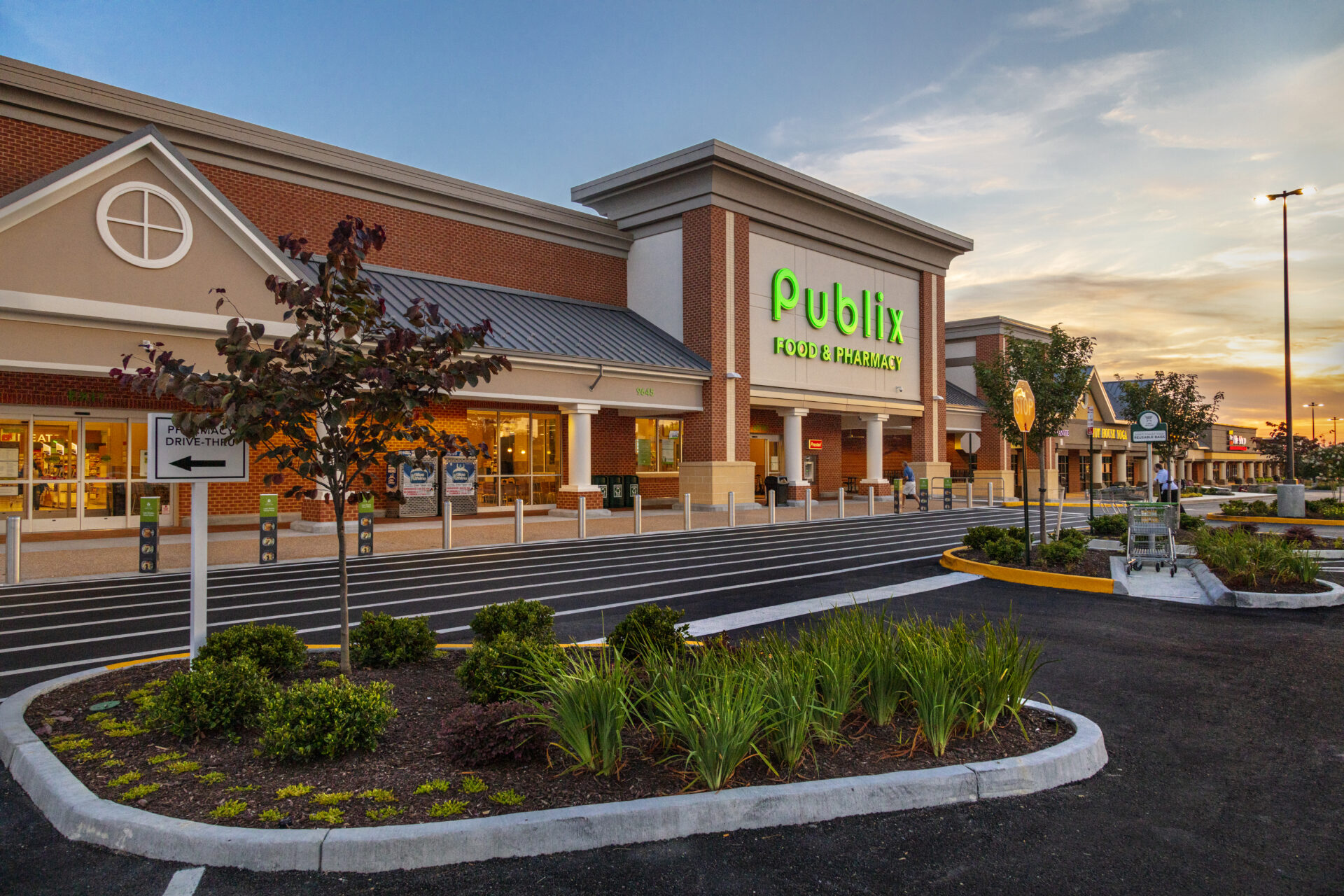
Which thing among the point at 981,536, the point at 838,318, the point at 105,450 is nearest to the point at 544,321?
the point at 105,450

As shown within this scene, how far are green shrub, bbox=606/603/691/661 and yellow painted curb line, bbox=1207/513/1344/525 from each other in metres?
22.7

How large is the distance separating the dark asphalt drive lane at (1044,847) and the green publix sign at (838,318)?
1020 inches

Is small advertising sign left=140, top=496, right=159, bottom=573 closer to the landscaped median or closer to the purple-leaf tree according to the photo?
the landscaped median

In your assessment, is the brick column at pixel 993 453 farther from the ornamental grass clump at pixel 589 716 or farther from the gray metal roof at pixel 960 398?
the ornamental grass clump at pixel 589 716

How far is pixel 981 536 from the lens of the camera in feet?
48.8

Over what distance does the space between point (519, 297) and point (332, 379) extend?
2216 cm

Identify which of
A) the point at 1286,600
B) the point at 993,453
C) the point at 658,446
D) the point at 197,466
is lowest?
the point at 1286,600

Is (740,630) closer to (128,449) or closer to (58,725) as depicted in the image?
(58,725)

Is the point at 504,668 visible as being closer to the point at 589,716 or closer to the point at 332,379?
the point at 589,716

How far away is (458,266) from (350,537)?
10.8 m

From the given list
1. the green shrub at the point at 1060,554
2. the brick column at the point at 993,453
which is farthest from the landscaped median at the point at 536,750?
the brick column at the point at 993,453

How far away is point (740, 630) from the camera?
8734mm

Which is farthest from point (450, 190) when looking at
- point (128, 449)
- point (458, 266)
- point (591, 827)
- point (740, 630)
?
point (591, 827)

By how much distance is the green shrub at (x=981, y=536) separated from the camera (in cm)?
1462
